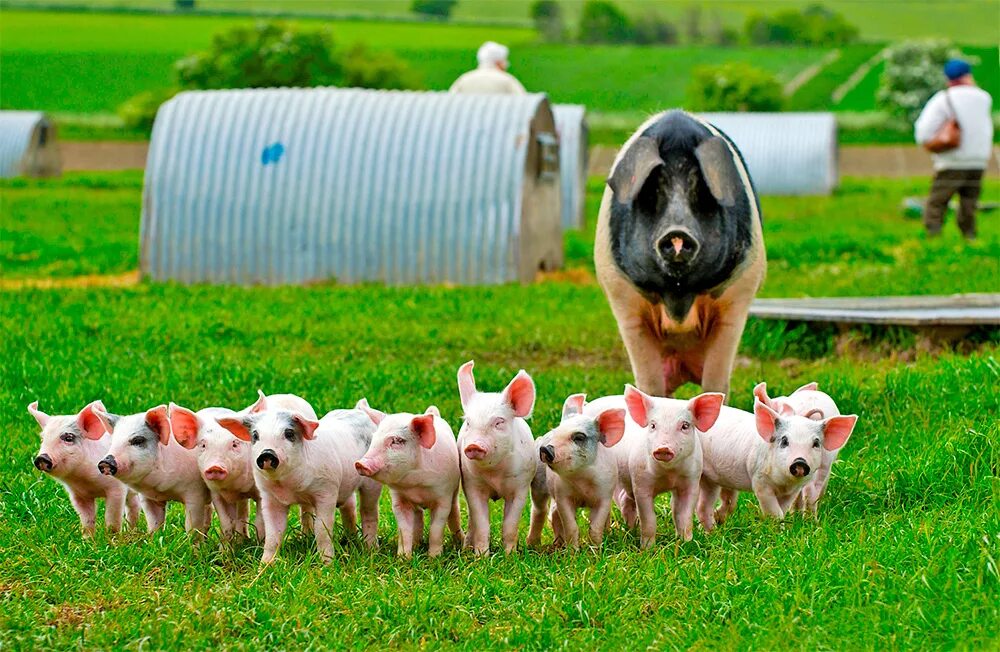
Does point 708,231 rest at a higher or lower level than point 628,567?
higher

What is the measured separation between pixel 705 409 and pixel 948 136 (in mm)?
13354

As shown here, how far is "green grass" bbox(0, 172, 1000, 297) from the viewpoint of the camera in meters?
14.7

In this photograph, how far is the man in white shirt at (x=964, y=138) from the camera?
18.3 meters

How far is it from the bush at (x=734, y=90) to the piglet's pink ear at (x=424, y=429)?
1750 inches

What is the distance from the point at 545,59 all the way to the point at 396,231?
4707cm

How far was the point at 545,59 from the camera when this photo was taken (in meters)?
61.7

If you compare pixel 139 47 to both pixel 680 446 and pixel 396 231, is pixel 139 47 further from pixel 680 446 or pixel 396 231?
pixel 680 446

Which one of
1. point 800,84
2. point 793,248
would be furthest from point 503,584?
point 800,84

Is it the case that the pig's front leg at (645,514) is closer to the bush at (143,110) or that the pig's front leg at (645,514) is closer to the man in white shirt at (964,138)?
the man in white shirt at (964,138)

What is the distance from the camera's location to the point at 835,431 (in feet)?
19.8

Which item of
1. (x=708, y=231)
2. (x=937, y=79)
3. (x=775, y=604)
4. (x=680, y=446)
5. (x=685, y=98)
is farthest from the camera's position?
(x=685, y=98)

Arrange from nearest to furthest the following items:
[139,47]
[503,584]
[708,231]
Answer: [503,584]
[708,231]
[139,47]

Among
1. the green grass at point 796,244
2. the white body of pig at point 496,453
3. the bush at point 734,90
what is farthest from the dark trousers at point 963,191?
the bush at point 734,90

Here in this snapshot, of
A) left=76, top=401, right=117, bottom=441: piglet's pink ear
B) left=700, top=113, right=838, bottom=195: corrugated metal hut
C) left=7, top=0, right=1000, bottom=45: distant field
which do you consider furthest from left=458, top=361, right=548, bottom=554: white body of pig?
left=7, top=0, right=1000, bottom=45: distant field
